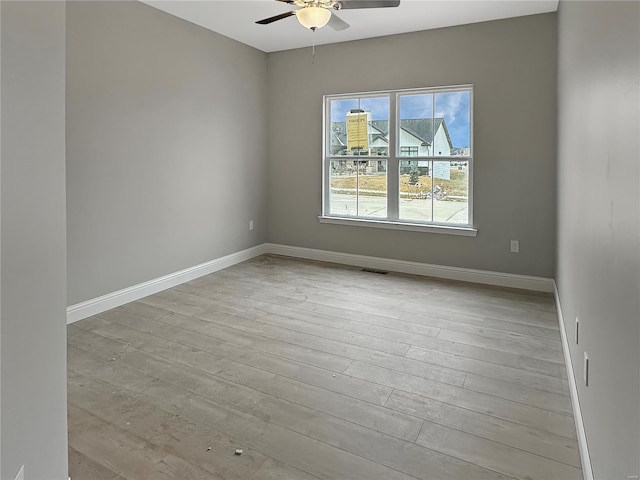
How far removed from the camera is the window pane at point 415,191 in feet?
15.8

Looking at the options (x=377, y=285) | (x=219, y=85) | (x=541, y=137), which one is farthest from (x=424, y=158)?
(x=219, y=85)

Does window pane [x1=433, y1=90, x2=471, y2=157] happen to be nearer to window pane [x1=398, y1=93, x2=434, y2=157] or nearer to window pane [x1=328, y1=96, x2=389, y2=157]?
window pane [x1=398, y1=93, x2=434, y2=157]

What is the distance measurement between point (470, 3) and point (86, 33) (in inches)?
127

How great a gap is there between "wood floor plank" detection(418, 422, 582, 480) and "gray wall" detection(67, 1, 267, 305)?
2906 millimetres

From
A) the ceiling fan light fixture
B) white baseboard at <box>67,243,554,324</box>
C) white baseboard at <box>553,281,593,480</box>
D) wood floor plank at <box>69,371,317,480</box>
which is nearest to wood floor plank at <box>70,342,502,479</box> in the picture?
wood floor plank at <box>69,371,317,480</box>

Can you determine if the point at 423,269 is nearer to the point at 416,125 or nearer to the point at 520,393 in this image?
the point at 416,125

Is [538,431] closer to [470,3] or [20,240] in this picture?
[20,240]

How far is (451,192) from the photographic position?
15.4 feet

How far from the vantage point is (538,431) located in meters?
2.00

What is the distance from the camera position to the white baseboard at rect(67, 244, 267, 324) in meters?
3.48

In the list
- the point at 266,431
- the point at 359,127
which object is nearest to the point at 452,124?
the point at 359,127

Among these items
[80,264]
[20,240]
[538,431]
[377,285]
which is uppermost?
[20,240]

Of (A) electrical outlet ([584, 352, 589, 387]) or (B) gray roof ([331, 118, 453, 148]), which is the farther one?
(B) gray roof ([331, 118, 453, 148])

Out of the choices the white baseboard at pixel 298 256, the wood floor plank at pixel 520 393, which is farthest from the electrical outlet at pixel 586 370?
the white baseboard at pixel 298 256
